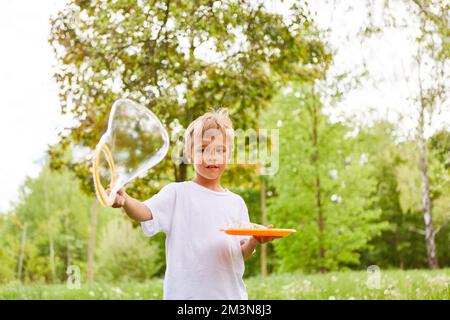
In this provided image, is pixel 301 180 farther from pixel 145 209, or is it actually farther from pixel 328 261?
pixel 145 209

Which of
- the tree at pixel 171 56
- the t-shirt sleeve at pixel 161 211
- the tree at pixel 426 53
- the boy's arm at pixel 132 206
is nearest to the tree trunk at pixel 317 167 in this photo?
the tree at pixel 426 53

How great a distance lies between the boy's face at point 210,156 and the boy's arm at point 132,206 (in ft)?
0.73

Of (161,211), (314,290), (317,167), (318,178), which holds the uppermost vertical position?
(317,167)

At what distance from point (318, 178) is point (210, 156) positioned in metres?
9.12

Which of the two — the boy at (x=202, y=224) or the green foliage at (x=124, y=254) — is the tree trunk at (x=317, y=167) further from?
the boy at (x=202, y=224)

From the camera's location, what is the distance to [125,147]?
1.71m

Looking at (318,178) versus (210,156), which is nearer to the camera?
(210,156)

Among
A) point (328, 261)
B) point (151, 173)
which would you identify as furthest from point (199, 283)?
point (328, 261)

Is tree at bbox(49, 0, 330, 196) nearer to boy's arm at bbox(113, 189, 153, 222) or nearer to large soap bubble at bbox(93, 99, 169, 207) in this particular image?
large soap bubble at bbox(93, 99, 169, 207)

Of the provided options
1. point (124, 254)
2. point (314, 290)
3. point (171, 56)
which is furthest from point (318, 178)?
point (124, 254)

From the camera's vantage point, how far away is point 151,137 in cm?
184

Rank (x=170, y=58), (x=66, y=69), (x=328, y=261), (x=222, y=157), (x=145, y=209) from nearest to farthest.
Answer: (x=145, y=209) → (x=222, y=157) → (x=170, y=58) → (x=66, y=69) → (x=328, y=261)

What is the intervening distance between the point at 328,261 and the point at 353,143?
2517 mm

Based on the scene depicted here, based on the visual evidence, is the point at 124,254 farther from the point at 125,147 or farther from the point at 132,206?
the point at 132,206
